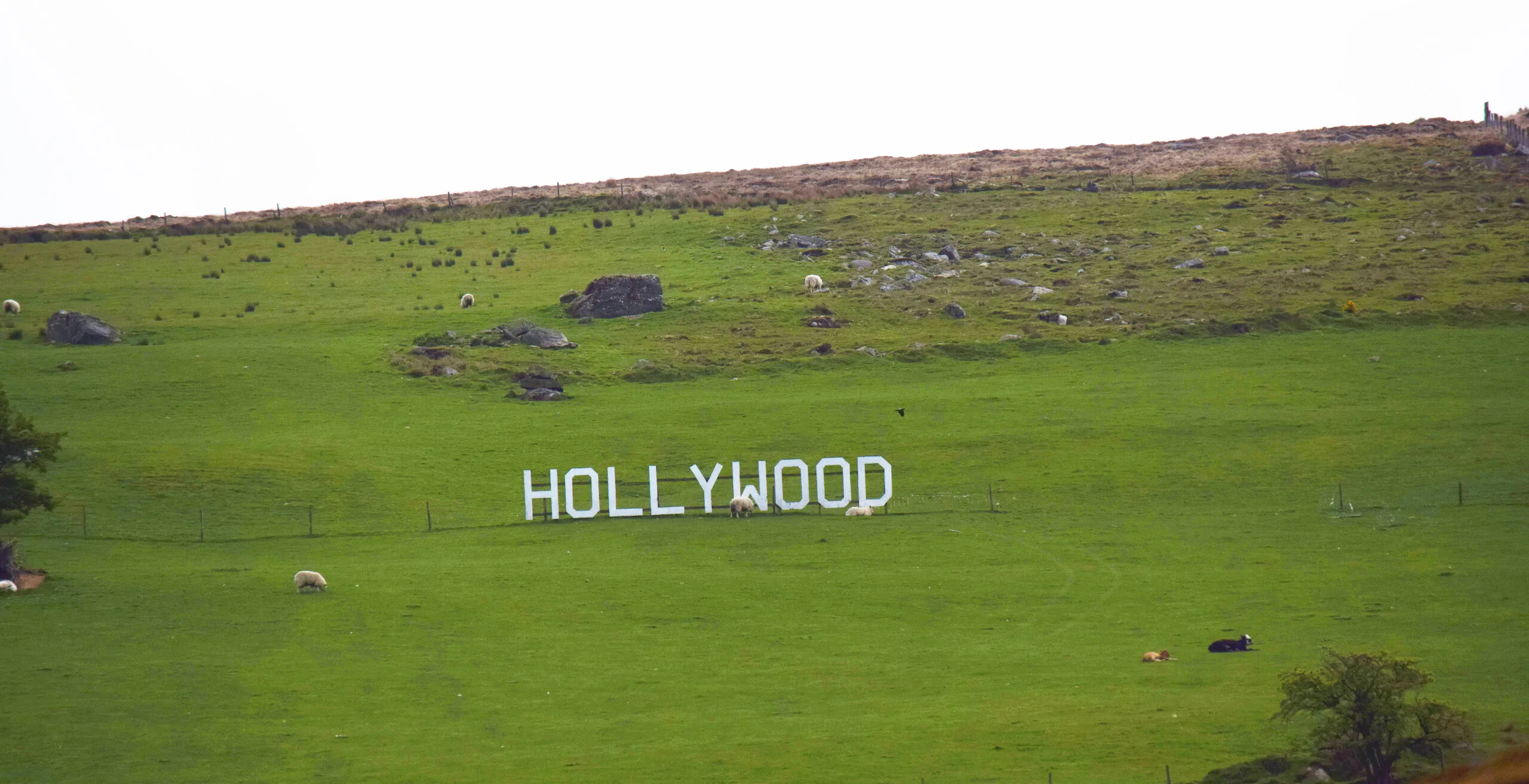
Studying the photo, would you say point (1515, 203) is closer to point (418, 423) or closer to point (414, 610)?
point (418, 423)

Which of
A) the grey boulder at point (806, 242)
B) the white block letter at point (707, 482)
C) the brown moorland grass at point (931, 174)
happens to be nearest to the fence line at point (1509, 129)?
the brown moorland grass at point (931, 174)

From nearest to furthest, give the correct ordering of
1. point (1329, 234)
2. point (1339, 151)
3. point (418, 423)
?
point (418, 423) < point (1329, 234) < point (1339, 151)

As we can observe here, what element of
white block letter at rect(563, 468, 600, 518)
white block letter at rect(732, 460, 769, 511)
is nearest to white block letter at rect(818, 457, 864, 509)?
white block letter at rect(732, 460, 769, 511)

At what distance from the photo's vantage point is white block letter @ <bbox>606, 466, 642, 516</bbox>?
46906 millimetres

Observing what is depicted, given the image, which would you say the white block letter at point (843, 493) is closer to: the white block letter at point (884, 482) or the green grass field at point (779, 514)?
the white block letter at point (884, 482)

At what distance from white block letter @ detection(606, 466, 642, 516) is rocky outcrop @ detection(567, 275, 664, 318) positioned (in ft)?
87.2

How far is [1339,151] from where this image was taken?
105125mm

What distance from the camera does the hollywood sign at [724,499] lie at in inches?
1852

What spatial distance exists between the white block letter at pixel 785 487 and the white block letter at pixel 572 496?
20.2 ft

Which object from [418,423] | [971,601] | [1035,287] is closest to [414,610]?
[971,601]

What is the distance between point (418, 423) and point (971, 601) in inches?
1141

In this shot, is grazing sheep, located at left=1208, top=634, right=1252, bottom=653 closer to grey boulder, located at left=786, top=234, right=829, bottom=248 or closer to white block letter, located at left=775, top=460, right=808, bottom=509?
white block letter, located at left=775, top=460, right=808, bottom=509

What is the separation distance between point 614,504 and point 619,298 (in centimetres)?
2821

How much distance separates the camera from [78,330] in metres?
66.4
